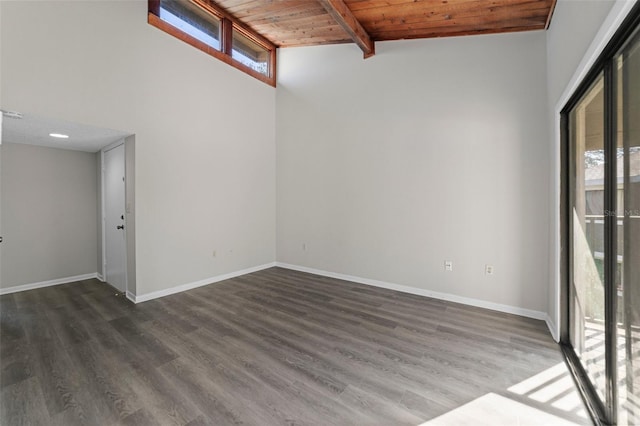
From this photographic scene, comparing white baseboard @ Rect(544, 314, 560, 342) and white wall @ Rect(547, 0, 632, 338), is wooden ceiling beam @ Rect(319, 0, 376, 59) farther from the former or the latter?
white baseboard @ Rect(544, 314, 560, 342)

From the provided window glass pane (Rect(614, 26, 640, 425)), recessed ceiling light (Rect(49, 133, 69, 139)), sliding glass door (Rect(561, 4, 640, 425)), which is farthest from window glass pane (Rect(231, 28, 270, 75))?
window glass pane (Rect(614, 26, 640, 425))

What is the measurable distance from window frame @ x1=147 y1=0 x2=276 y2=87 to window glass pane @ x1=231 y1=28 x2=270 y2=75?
5 cm

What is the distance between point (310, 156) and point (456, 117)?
2.29 metres

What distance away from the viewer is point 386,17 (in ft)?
10.8

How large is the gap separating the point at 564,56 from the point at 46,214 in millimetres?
6420

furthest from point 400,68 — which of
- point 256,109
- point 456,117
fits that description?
point 256,109

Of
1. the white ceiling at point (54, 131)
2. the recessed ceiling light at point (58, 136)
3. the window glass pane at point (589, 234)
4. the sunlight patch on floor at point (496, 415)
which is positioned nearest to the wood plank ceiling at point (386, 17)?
the window glass pane at point (589, 234)

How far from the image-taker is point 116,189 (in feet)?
12.4

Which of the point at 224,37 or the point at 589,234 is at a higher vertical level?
the point at 224,37

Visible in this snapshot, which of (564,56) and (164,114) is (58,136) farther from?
(564,56)

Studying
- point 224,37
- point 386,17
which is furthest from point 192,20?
point 386,17

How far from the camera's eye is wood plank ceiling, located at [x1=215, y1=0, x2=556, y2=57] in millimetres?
2782

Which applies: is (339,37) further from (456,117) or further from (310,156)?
(456,117)

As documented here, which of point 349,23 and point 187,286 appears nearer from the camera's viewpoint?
point 349,23
